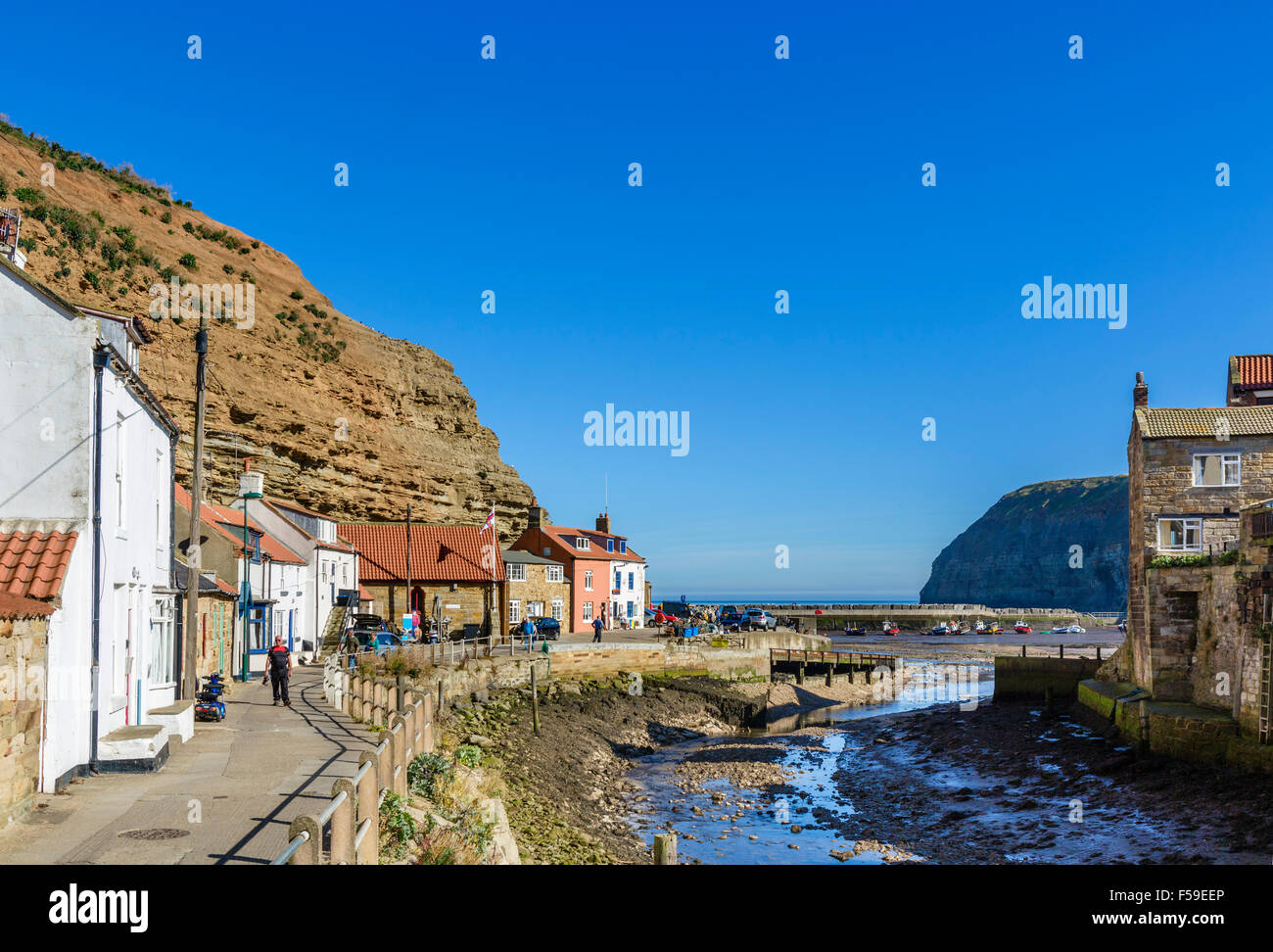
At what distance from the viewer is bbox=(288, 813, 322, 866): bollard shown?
24.9ft

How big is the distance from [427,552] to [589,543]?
1419 centimetres

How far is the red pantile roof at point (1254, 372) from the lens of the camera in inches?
1732

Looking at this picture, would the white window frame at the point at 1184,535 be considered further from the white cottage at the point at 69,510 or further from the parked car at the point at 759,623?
the parked car at the point at 759,623

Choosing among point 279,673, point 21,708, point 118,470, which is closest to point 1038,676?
point 279,673

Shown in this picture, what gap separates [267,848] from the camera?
1088 cm

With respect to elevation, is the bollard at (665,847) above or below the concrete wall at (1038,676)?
above

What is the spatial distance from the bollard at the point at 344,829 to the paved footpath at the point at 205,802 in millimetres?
1591

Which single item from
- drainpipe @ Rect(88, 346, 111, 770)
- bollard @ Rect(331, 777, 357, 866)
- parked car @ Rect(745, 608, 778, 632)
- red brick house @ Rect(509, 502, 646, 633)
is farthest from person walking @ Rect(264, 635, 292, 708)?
parked car @ Rect(745, 608, 778, 632)

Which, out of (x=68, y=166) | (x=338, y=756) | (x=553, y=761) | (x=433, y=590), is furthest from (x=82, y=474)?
(x=68, y=166)

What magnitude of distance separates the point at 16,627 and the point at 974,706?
48139 millimetres

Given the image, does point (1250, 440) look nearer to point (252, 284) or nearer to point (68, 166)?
point (252, 284)

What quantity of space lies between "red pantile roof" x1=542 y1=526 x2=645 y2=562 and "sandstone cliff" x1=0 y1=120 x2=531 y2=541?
11.3 m

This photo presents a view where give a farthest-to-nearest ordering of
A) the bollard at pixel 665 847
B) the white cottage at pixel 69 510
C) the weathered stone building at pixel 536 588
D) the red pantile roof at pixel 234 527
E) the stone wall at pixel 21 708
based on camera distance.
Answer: the weathered stone building at pixel 536 588, the red pantile roof at pixel 234 527, the white cottage at pixel 69 510, the bollard at pixel 665 847, the stone wall at pixel 21 708
